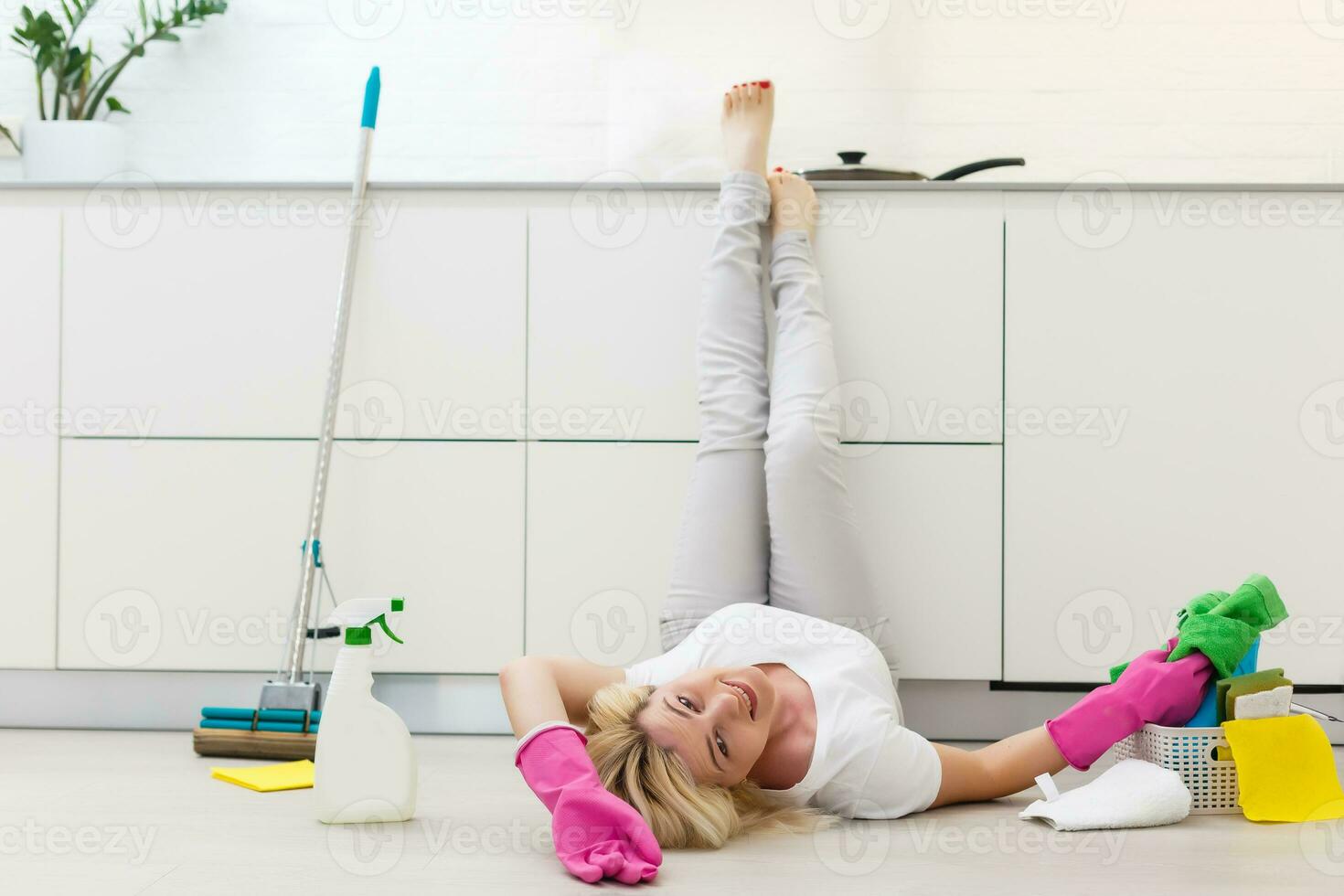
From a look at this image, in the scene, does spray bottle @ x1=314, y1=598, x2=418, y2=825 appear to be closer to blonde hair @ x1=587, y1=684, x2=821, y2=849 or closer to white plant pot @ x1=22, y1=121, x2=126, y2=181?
blonde hair @ x1=587, y1=684, x2=821, y2=849

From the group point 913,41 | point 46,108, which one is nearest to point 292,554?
point 46,108

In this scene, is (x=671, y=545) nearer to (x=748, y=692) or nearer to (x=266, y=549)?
(x=748, y=692)

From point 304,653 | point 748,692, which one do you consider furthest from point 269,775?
point 748,692

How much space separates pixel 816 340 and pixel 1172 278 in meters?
0.62

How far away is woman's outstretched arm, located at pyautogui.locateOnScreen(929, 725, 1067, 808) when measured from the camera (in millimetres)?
1466

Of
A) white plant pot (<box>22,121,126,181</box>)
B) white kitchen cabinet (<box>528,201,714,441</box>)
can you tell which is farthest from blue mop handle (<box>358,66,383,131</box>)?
white plant pot (<box>22,121,126,181</box>)

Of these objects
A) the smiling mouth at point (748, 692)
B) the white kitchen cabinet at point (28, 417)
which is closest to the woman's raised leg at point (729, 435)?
the smiling mouth at point (748, 692)

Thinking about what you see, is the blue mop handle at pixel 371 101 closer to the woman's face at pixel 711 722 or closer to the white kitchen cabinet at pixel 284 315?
the white kitchen cabinet at pixel 284 315

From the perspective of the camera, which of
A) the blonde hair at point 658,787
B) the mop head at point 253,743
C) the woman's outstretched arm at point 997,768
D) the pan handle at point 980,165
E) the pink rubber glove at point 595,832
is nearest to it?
the pink rubber glove at point 595,832

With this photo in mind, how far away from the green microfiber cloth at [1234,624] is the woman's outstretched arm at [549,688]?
78 cm

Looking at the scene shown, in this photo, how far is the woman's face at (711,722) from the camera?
1.26 metres

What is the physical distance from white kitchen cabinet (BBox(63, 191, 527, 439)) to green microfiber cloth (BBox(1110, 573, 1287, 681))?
1.11m

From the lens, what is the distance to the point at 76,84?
2.35 metres

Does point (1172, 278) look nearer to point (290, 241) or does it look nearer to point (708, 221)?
point (708, 221)
